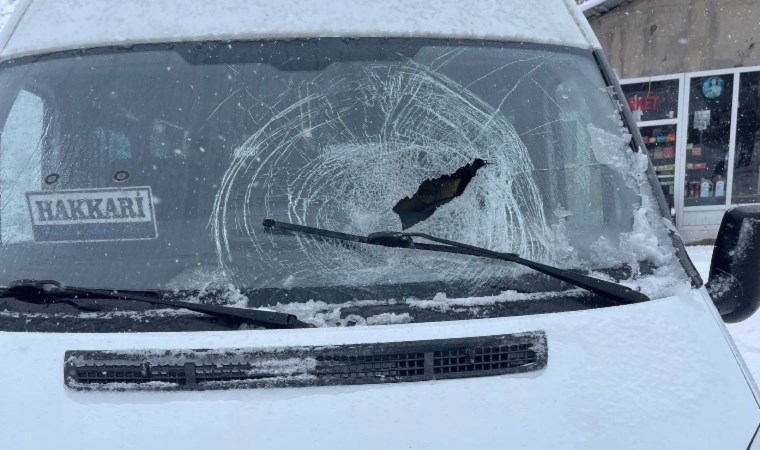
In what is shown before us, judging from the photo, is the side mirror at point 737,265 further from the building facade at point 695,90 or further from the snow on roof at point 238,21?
the building facade at point 695,90

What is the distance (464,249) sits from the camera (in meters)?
1.93

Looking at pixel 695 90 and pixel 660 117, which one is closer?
pixel 695 90

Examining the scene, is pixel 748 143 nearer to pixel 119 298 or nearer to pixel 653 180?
pixel 653 180

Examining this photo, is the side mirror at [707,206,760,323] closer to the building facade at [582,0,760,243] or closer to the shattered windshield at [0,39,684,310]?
the shattered windshield at [0,39,684,310]

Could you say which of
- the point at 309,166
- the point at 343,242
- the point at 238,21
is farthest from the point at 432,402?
the point at 238,21

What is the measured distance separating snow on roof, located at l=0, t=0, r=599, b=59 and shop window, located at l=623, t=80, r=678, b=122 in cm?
983

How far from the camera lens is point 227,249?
1966 millimetres

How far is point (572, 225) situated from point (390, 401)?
2.86 ft

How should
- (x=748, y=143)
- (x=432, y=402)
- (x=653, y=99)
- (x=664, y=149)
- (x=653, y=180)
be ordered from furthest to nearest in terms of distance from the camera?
1. (x=664, y=149)
2. (x=653, y=99)
3. (x=748, y=143)
4. (x=653, y=180)
5. (x=432, y=402)

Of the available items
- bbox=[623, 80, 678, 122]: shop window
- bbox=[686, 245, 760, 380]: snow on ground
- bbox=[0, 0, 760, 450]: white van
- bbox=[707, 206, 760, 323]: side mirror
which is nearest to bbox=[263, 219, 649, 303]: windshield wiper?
bbox=[0, 0, 760, 450]: white van

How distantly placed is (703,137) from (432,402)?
442 inches

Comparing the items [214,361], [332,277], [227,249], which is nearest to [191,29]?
[227,249]

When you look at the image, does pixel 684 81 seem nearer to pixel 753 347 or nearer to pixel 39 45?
pixel 753 347

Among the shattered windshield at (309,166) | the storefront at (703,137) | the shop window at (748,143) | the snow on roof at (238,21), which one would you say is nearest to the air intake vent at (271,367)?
the shattered windshield at (309,166)
